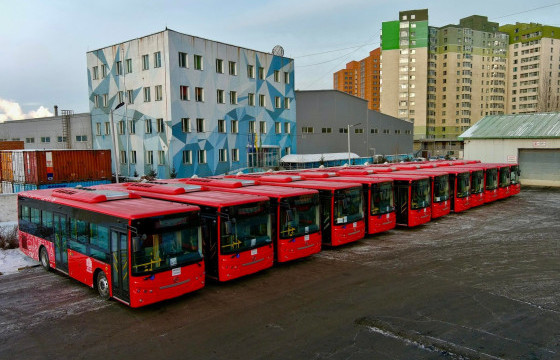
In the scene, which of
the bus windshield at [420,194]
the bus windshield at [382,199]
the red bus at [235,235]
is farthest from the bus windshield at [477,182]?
the red bus at [235,235]

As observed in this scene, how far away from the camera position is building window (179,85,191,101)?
42781mm

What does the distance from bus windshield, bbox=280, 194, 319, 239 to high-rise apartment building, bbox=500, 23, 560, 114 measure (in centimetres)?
10993

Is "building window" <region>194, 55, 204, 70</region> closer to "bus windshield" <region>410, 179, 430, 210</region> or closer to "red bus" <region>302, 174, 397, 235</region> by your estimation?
"red bus" <region>302, 174, 397, 235</region>

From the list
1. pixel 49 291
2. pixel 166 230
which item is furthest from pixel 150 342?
pixel 49 291

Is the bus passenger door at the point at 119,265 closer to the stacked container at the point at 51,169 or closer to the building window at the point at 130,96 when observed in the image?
the stacked container at the point at 51,169

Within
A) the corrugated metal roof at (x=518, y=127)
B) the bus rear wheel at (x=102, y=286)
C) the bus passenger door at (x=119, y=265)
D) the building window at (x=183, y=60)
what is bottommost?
the bus rear wheel at (x=102, y=286)

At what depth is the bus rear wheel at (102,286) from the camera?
11.2m

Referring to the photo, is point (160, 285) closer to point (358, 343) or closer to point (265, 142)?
point (358, 343)

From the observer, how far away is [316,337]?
8.76 m

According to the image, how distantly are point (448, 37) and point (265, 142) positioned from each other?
69.6m

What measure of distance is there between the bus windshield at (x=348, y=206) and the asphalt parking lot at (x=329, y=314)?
150 cm

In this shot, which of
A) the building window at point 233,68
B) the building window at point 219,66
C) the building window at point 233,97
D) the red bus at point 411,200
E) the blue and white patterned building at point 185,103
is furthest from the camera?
the building window at point 233,97

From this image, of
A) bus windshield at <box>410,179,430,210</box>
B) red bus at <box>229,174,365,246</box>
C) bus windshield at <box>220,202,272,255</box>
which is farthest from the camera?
bus windshield at <box>410,179,430,210</box>

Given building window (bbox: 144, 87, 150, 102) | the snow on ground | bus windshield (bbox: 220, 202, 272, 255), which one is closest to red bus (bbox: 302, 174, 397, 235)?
bus windshield (bbox: 220, 202, 272, 255)
